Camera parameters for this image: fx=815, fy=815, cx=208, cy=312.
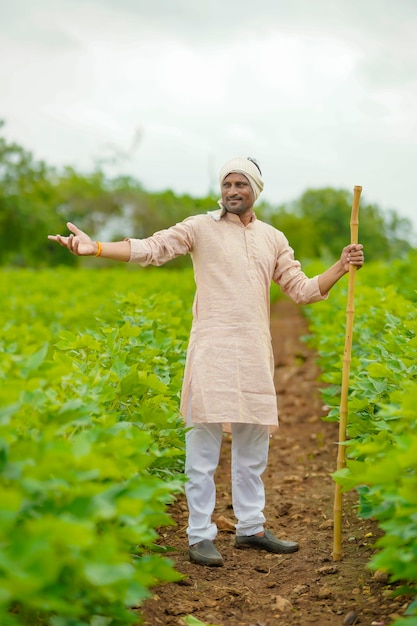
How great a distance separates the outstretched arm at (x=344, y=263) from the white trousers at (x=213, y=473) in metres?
0.92

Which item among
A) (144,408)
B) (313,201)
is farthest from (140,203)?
(144,408)

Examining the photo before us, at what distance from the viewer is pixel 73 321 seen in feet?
Result: 31.6

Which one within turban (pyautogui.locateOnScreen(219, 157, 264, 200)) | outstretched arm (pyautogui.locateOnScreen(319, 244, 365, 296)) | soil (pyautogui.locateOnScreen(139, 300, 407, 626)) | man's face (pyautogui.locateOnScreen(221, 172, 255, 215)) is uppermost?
turban (pyautogui.locateOnScreen(219, 157, 264, 200))

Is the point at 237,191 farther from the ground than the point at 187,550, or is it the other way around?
the point at 237,191

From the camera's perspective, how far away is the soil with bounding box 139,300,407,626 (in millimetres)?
3781

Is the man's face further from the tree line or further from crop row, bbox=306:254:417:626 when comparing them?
the tree line

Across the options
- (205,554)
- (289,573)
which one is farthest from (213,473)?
(289,573)

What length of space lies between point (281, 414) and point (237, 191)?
4.79 meters

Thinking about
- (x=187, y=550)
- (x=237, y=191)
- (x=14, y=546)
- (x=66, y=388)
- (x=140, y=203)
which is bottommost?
(x=187, y=550)

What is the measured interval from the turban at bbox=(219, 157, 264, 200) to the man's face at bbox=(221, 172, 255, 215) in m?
0.02

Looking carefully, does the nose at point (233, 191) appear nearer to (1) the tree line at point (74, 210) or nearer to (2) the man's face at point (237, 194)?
(2) the man's face at point (237, 194)

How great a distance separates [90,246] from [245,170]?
3.58 ft

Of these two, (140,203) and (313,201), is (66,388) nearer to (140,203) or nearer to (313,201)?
(140,203)

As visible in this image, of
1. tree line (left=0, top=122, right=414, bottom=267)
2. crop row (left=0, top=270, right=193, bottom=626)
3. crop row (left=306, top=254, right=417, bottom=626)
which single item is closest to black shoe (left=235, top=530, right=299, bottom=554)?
crop row (left=306, top=254, right=417, bottom=626)
